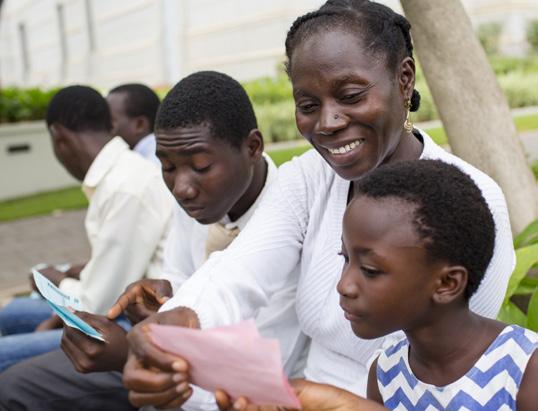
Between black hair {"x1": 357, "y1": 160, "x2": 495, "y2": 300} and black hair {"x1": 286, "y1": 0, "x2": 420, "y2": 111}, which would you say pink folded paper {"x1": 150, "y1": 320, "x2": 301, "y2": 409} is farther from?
black hair {"x1": 286, "y1": 0, "x2": 420, "y2": 111}

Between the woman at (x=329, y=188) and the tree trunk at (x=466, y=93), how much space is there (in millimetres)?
1148

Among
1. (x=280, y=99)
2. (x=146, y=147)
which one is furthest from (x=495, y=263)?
(x=280, y=99)

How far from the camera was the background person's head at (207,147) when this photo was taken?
244 centimetres

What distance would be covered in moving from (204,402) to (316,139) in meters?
0.71

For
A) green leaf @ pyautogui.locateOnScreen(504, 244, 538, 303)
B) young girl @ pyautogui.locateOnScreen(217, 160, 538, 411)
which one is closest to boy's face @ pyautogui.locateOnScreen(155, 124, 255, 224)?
young girl @ pyautogui.locateOnScreen(217, 160, 538, 411)

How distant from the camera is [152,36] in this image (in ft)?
85.3

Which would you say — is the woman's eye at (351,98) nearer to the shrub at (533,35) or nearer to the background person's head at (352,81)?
the background person's head at (352,81)

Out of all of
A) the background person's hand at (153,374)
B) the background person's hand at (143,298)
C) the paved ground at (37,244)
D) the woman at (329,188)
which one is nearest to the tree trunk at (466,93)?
the woman at (329,188)

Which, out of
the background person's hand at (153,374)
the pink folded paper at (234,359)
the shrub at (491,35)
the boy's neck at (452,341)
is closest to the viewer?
the pink folded paper at (234,359)

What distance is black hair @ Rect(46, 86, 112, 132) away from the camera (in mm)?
3469

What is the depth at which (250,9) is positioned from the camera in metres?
22.3

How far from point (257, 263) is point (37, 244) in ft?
22.1

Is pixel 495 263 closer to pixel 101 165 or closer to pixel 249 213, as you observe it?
pixel 249 213

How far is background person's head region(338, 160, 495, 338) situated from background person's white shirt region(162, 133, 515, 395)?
0.81 ft
